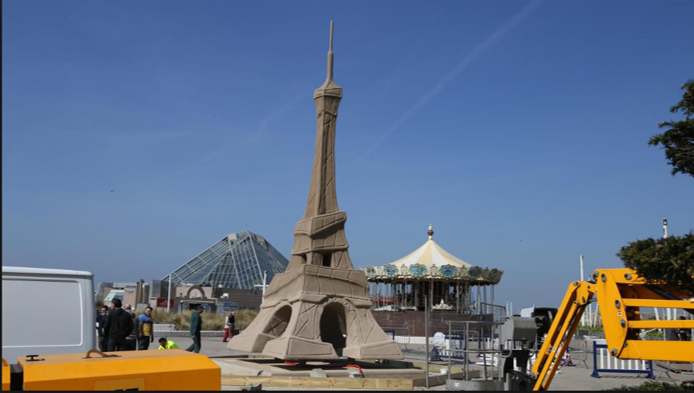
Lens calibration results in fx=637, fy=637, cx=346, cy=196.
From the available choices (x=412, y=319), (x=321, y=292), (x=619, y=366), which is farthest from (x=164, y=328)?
(x=619, y=366)

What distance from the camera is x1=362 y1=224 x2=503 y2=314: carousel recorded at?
39.4 meters

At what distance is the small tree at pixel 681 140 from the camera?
8.67 m

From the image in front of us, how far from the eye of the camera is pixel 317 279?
17281 millimetres

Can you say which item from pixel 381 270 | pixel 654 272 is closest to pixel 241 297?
pixel 381 270

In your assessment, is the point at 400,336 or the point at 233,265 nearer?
the point at 400,336

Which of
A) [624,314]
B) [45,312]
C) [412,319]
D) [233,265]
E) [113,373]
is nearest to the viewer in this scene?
[113,373]

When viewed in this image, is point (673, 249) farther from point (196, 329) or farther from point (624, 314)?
point (196, 329)

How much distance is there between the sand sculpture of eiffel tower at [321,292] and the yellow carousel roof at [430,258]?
2134 cm

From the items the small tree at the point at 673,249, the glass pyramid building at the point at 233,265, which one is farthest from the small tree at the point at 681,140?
the glass pyramid building at the point at 233,265

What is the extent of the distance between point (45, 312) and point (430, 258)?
34.8 meters

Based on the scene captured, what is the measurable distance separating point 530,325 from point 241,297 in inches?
2214

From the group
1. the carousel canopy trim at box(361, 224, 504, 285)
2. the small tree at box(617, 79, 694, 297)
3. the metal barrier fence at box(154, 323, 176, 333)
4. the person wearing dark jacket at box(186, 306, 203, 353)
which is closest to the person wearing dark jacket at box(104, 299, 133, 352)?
the person wearing dark jacket at box(186, 306, 203, 353)

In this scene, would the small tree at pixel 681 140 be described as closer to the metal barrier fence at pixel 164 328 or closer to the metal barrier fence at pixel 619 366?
the metal barrier fence at pixel 619 366

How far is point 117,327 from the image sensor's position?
12523mm
